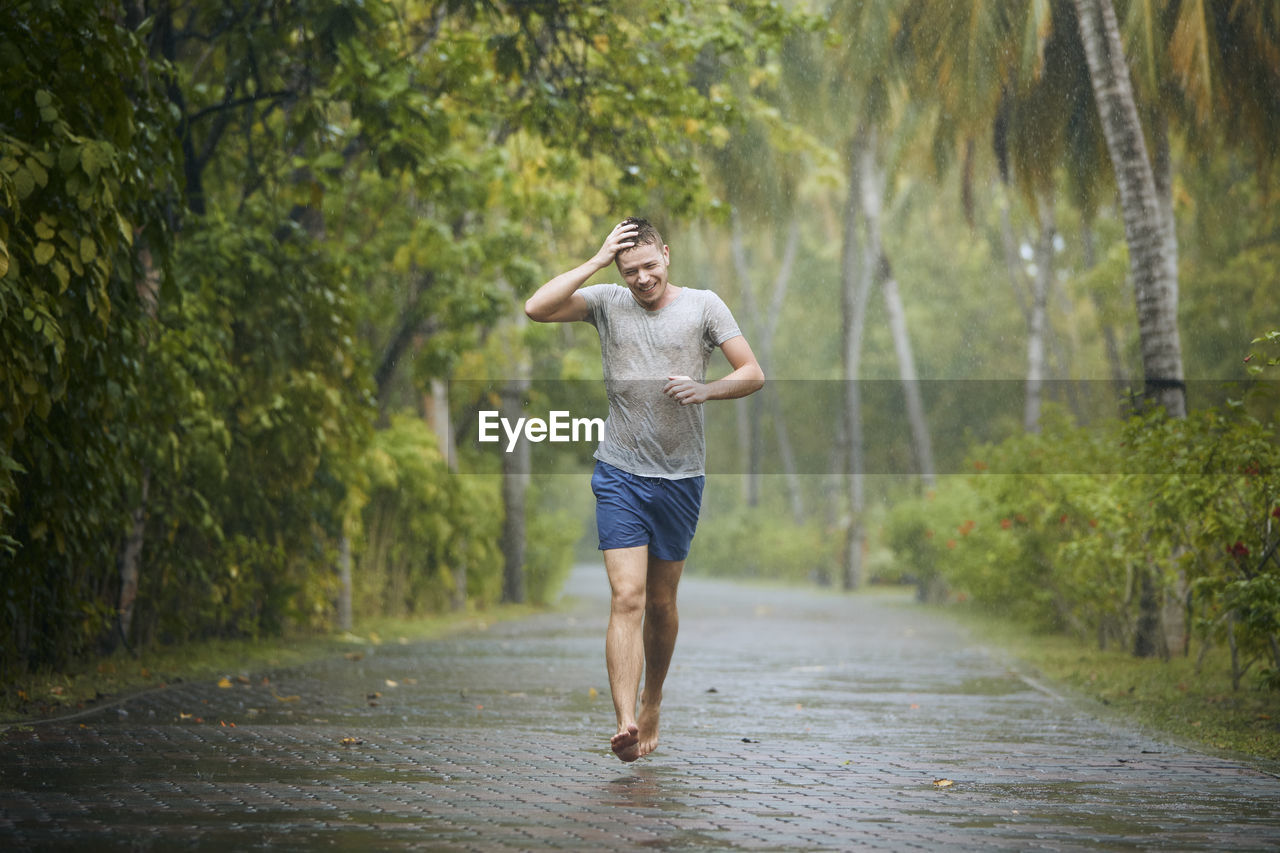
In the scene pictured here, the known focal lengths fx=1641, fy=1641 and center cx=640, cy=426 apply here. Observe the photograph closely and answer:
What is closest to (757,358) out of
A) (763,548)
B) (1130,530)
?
(763,548)

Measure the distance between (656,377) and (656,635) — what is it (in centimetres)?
116

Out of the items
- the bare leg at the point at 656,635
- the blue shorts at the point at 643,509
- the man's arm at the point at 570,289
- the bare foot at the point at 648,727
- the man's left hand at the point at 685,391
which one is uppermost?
the man's arm at the point at 570,289

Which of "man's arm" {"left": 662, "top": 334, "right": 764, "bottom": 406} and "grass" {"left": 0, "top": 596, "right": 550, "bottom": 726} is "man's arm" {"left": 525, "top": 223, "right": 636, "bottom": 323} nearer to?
"man's arm" {"left": 662, "top": 334, "right": 764, "bottom": 406}

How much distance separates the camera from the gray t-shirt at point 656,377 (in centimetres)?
666

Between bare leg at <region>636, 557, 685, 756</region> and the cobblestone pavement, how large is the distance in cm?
18

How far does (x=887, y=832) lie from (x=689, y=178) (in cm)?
1066

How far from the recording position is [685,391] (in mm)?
6371

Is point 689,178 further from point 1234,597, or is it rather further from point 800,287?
point 800,287

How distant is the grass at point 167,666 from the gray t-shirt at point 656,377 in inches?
133

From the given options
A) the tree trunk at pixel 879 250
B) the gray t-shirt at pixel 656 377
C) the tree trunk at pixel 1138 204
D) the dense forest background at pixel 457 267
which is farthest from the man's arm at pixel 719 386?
the tree trunk at pixel 879 250

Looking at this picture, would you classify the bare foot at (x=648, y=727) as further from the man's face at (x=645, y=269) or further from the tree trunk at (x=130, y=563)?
the tree trunk at (x=130, y=563)

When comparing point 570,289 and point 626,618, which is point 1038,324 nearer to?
point 570,289

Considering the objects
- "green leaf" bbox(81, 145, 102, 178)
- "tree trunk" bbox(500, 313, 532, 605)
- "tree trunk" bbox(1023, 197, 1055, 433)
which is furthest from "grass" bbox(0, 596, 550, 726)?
"tree trunk" bbox(1023, 197, 1055, 433)

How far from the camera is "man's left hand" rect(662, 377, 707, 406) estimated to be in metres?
6.34
